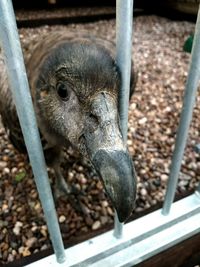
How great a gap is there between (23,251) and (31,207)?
268mm

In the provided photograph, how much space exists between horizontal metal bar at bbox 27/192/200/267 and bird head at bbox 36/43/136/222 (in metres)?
0.44

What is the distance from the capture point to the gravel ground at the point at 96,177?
1671mm

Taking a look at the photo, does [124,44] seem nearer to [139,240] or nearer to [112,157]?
[112,157]

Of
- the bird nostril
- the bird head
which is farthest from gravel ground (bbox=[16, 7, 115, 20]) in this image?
the bird nostril

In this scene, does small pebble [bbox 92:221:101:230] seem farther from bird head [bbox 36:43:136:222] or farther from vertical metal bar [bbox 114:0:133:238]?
vertical metal bar [bbox 114:0:133:238]

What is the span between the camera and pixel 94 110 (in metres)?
0.83

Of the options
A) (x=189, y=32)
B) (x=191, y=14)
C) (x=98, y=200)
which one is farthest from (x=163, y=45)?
(x=98, y=200)

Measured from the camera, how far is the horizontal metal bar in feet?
3.83

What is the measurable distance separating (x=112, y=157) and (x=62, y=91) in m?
0.37

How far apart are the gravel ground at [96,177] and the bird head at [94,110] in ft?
2.41

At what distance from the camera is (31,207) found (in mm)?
1780

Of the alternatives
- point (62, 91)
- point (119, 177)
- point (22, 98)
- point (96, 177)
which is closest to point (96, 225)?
point (96, 177)

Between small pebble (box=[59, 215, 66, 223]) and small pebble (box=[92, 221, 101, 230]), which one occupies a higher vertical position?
small pebble (box=[92, 221, 101, 230])

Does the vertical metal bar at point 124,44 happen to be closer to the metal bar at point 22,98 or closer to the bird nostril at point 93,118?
the bird nostril at point 93,118
